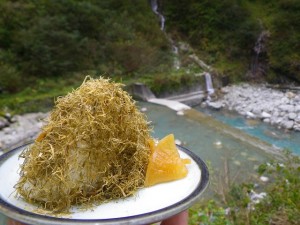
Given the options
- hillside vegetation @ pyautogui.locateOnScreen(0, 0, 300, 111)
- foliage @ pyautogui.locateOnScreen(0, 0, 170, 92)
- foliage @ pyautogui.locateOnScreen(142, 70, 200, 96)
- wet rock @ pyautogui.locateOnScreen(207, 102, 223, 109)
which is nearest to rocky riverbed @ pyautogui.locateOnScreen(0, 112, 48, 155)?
hillside vegetation @ pyautogui.locateOnScreen(0, 0, 300, 111)

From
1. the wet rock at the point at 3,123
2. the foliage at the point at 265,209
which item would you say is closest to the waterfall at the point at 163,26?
→ the wet rock at the point at 3,123

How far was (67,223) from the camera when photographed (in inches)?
45.4

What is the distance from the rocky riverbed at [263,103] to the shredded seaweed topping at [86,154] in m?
10.1

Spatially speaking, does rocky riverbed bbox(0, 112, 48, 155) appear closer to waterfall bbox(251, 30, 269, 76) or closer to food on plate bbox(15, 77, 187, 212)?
food on plate bbox(15, 77, 187, 212)

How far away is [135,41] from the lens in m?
14.8

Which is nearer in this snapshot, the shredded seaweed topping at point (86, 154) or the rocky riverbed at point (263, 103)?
the shredded seaweed topping at point (86, 154)

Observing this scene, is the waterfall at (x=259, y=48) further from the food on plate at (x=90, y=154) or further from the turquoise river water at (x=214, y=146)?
the food on plate at (x=90, y=154)

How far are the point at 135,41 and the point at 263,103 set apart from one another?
5387mm

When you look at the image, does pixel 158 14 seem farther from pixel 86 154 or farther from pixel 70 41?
pixel 86 154

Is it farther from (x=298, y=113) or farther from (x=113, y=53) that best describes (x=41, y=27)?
(x=298, y=113)

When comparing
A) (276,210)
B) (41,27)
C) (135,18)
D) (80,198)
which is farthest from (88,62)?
(80,198)

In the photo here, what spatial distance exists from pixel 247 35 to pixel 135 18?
492 cm

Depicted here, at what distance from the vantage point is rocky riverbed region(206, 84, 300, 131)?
1130 cm

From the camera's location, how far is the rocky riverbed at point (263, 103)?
1130cm
